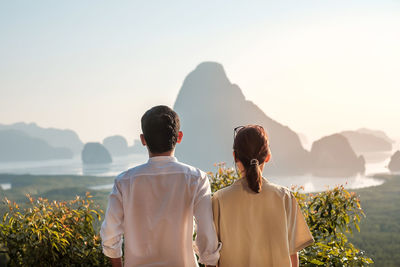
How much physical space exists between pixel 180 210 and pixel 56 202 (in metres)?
1.36

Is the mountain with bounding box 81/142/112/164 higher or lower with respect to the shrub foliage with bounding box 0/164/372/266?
lower

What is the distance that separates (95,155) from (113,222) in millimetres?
106282

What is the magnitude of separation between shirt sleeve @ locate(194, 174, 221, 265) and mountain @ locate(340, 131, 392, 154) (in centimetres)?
9298

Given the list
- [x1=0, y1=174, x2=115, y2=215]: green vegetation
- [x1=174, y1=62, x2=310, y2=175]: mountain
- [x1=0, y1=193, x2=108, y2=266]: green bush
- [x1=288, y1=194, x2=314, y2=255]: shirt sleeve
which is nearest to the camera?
[x1=288, y1=194, x2=314, y2=255]: shirt sleeve

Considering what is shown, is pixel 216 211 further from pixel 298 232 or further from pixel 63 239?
pixel 63 239

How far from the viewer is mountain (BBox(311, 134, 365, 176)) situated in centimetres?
8688

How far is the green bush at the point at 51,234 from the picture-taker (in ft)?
7.61

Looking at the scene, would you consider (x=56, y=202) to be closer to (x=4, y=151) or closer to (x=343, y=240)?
(x=343, y=240)

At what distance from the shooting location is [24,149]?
11962 centimetres

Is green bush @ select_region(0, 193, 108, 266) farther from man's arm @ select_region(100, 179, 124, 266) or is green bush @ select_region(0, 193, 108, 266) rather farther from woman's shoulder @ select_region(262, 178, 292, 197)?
woman's shoulder @ select_region(262, 178, 292, 197)

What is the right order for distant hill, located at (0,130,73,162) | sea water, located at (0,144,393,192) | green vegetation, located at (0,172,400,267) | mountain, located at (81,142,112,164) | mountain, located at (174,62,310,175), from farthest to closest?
distant hill, located at (0,130,73,162)
mountain, located at (81,142,112,164)
mountain, located at (174,62,310,175)
sea water, located at (0,144,393,192)
green vegetation, located at (0,172,400,267)

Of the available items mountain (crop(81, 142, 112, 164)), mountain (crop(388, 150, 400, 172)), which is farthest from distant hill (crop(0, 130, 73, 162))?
mountain (crop(388, 150, 400, 172))

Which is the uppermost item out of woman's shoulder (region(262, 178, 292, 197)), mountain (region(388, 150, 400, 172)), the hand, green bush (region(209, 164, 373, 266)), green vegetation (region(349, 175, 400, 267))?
woman's shoulder (region(262, 178, 292, 197))

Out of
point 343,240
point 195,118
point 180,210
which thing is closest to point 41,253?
point 180,210
